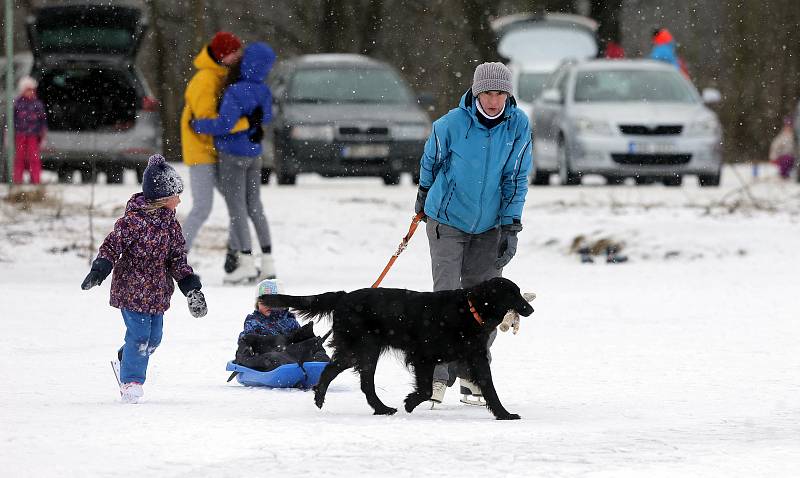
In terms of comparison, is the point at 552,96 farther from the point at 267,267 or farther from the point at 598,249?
the point at 267,267

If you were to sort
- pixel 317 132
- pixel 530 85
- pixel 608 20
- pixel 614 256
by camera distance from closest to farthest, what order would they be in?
pixel 614 256
pixel 317 132
pixel 530 85
pixel 608 20

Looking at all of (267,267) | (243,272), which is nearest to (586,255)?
(267,267)

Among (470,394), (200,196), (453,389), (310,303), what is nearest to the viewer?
(310,303)

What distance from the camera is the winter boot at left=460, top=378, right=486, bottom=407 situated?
724 centimetres

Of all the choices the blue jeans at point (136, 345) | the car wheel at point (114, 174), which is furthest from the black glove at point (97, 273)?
the car wheel at point (114, 174)

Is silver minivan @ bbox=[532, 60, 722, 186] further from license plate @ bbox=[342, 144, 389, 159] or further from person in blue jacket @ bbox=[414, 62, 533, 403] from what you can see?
person in blue jacket @ bbox=[414, 62, 533, 403]

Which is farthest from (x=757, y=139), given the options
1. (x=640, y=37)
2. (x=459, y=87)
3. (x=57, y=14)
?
(x=57, y=14)

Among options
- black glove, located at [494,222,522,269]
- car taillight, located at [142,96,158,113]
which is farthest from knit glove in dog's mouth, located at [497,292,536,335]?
car taillight, located at [142,96,158,113]

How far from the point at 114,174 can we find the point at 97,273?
1488 centimetres

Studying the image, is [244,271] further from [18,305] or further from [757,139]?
[757,139]

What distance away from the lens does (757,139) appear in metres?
33.2

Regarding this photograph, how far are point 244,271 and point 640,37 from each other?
3369 centimetres

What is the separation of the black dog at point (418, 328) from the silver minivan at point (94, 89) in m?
13.5

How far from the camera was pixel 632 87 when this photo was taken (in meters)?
20.8
